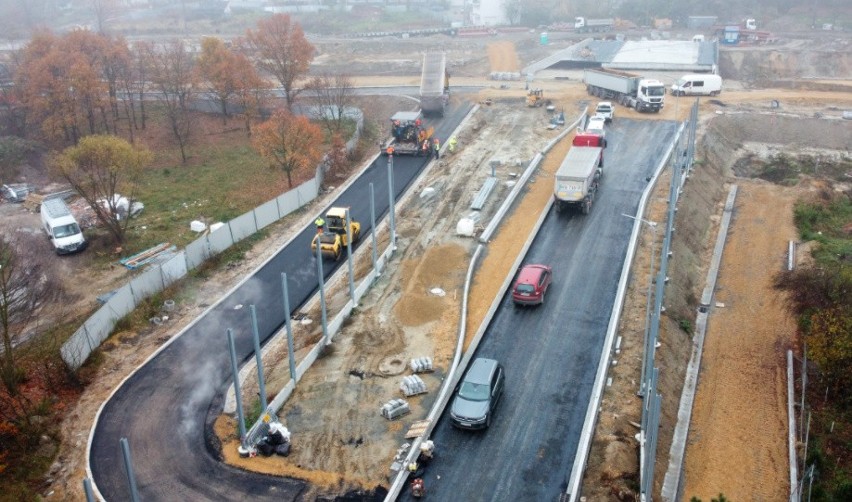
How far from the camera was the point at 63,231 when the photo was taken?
1501 inches

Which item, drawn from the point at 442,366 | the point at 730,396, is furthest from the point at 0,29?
the point at 730,396

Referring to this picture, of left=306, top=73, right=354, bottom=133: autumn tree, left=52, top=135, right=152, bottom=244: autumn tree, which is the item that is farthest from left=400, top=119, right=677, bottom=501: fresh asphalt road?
left=306, top=73, right=354, bottom=133: autumn tree

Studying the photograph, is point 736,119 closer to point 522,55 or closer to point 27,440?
point 522,55

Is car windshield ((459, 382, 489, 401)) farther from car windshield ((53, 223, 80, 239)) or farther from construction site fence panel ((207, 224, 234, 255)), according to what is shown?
car windshield ((53, 223, 80, 239))

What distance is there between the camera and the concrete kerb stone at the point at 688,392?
2236cm

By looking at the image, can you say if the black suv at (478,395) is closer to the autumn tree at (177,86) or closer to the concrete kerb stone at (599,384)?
the concrete kerb stone at (599,384)

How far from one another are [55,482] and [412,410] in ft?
36.6

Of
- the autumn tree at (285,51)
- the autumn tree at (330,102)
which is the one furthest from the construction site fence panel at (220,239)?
the autumn tree at (285,51)

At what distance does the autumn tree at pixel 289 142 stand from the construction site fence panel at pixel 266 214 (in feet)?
16.9

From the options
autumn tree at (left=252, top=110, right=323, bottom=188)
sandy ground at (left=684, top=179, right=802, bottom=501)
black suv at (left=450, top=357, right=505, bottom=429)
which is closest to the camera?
black suv at (left=450, top=357, right=505, bottom=429)

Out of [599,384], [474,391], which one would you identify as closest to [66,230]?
Answer: [474,391]

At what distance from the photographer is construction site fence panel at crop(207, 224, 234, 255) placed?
35531mm

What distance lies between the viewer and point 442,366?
1044 inches

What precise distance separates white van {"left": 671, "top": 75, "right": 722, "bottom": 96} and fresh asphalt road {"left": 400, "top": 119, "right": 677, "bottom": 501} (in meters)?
22.2
